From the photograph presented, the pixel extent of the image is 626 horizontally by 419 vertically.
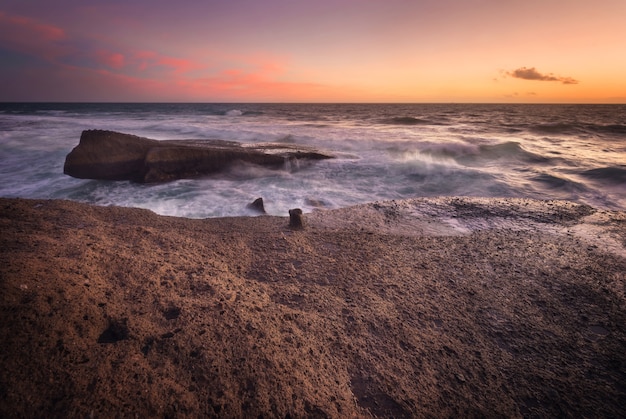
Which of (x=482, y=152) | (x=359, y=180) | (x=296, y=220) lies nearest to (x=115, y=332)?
(x=296, y=220)

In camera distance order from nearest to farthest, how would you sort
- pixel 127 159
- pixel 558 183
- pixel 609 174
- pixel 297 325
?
pixel 297 325, pixel 127 159, pixel 558 183, pixel 609 174

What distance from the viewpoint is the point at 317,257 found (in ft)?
10.9

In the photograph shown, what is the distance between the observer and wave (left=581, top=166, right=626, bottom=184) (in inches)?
307

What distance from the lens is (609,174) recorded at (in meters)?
8.18

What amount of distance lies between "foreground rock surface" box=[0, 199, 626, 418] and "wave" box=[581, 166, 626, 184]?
226 inches

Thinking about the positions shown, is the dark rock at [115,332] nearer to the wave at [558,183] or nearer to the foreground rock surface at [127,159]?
the foreground rock surface at [127,159]

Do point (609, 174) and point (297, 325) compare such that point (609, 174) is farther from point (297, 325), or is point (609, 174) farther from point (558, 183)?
point (297, 325)

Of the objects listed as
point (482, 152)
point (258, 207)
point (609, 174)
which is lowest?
point (258, 207)

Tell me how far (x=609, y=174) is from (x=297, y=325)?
10167mm

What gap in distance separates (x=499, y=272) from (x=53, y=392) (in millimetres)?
3531

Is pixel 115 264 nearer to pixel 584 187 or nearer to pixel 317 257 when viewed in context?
pixel 317 257

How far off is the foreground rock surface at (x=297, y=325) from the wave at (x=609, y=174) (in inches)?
226

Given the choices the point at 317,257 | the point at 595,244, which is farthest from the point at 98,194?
the point at 595,244

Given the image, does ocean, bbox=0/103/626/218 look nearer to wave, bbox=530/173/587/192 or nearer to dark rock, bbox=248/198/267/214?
wave, bbox=530/173/587/192
